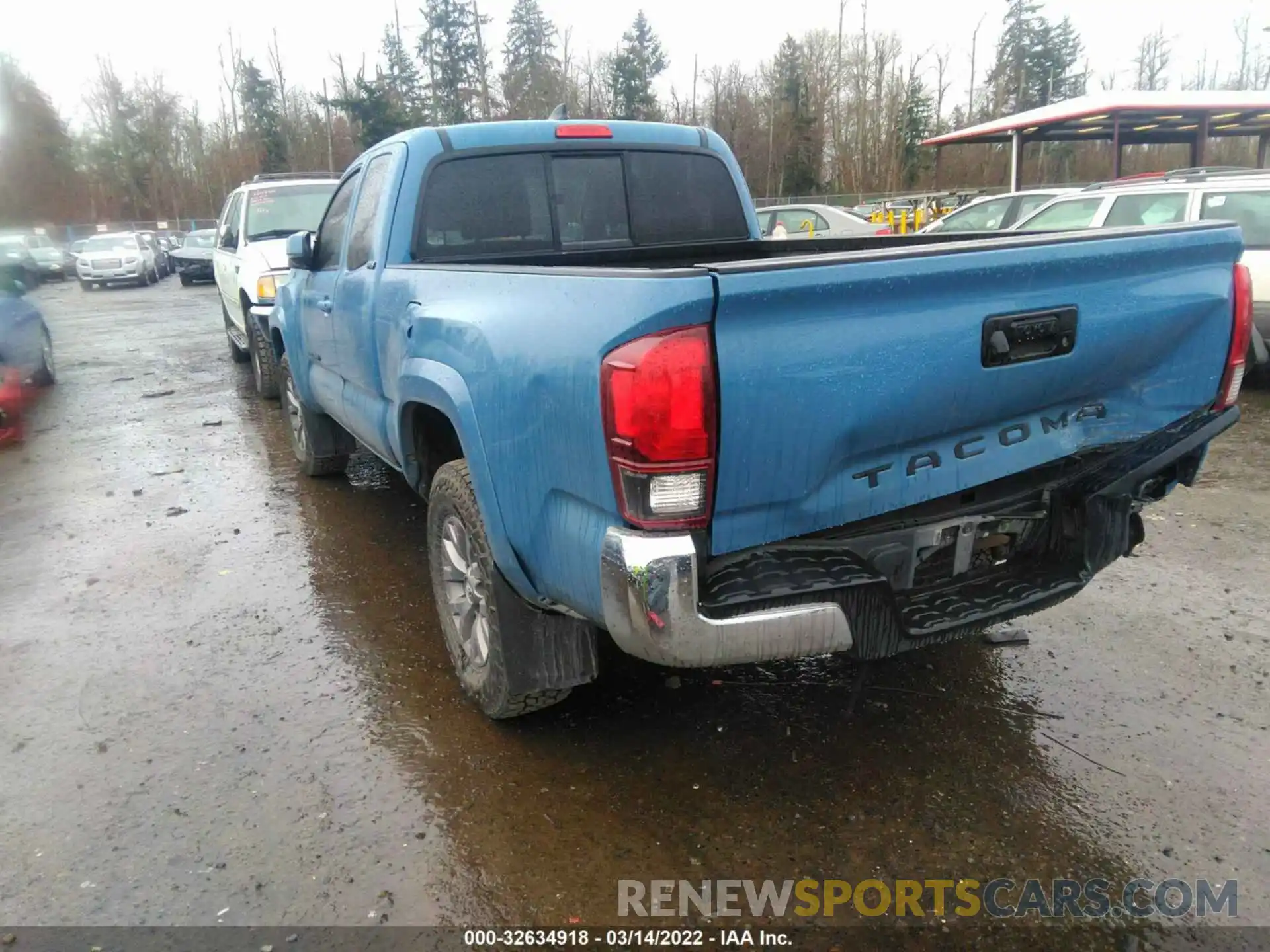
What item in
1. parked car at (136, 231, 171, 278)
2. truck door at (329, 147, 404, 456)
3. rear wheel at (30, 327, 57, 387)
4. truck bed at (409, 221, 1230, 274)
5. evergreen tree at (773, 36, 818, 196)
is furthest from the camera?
evergreen tree at (773, 36, 818, 196)

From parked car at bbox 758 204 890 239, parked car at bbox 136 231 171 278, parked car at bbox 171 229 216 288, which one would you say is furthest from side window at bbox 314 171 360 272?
parked car at bbox 136 231 171 278

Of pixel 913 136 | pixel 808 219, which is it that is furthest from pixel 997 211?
pixel 913 136

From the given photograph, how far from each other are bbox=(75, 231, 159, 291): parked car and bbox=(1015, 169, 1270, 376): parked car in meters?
27.5

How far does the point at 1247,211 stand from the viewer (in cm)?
822

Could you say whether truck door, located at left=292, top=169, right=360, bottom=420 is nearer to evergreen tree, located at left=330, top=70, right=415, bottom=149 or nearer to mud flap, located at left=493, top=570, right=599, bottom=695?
mud flap, located at left=493, top=570, right=599, bottom=695

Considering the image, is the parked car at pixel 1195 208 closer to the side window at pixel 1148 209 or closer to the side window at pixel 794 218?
the side window at pixel 1148 209

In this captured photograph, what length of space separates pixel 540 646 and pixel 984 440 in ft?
4.93

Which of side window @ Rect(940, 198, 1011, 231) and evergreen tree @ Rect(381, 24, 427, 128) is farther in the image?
evergreen tree @ Rect(381, 24, 427, 128)

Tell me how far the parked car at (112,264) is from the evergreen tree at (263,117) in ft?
73.3

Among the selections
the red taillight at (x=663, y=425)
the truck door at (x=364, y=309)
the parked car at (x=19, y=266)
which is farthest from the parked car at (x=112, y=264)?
the red taillight at (x=663, y=425)

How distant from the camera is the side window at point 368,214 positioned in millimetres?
4086

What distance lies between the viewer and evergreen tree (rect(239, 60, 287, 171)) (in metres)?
50.6

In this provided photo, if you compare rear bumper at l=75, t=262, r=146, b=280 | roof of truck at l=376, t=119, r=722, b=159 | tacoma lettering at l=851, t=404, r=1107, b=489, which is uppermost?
roof of truck at l=376, t=119, r=722, b=159

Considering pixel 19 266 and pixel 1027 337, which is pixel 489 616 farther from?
pixel 19 266
